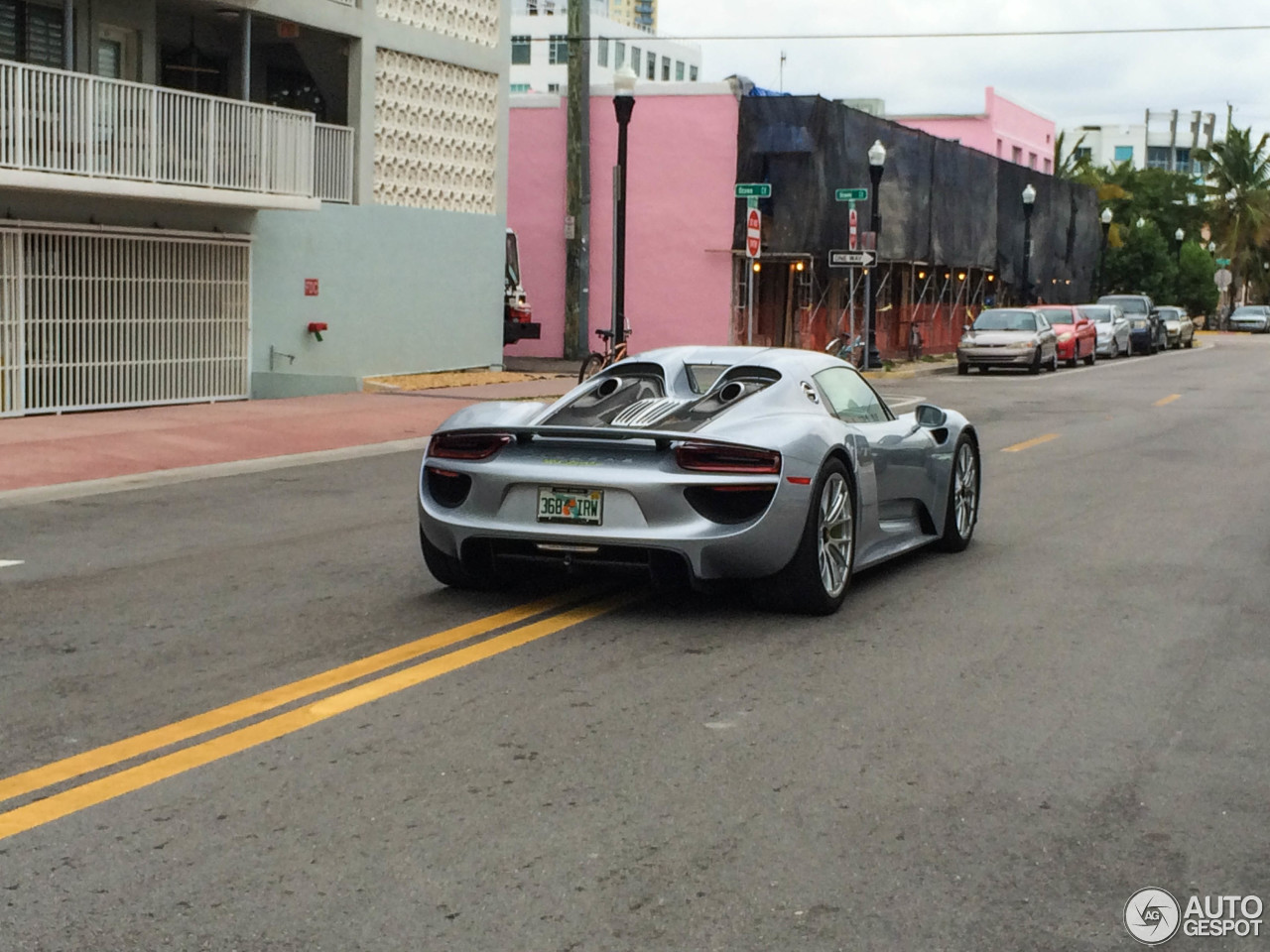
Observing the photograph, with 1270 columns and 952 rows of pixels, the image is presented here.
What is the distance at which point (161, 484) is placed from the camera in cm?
1478

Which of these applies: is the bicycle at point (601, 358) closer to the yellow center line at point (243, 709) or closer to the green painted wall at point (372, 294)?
the green painted wall at point (372, 294)

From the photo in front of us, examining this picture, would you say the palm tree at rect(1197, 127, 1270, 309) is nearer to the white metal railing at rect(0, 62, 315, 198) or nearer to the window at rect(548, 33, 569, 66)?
the window at rect(548, 33, 569, 66)

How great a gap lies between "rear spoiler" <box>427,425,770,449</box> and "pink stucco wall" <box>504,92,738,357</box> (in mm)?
29413

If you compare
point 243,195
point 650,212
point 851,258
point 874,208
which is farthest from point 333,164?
point 874,208

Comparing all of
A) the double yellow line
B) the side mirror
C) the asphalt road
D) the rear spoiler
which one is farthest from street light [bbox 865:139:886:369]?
the double yellow line

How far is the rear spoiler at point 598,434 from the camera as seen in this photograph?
7.95 m

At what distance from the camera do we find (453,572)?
876 centimetres

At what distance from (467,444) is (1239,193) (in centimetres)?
8744

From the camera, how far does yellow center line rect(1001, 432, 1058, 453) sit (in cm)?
1820

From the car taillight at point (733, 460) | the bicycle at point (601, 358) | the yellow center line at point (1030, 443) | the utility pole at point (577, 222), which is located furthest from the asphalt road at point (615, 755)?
the utility pole at point (577, 222)

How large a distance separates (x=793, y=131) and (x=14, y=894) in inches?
1362

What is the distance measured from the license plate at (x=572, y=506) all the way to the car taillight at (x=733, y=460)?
1.38 feet

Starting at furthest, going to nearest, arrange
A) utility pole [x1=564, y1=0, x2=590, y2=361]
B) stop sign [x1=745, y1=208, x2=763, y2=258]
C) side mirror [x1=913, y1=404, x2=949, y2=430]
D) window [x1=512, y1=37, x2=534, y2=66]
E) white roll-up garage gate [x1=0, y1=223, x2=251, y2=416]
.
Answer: window [x1=512, y1=37, x2=534, y2=66], utility pole [x1=564, y1=0, x2=590, y2=361], stop sign [x1=745, y1=208, x2=763, y2=258], white roll-up garage gate [x1=0, y1=223, x2=251, y2=416], side mirror [x1=913, y1=404, x2=949, y2=430]

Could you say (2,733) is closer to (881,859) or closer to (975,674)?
(881,859)
